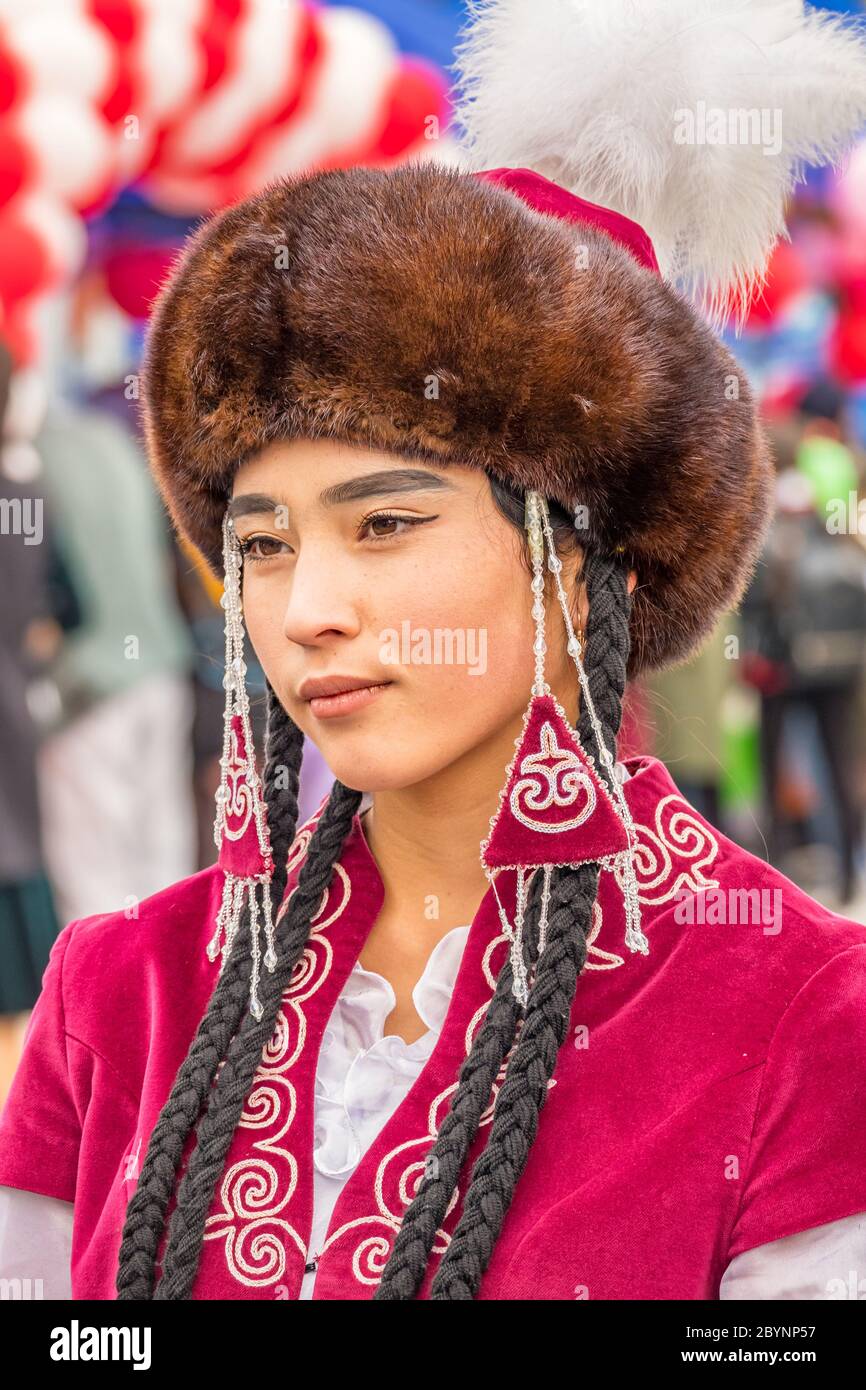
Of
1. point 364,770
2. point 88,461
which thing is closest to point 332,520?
point 364,770

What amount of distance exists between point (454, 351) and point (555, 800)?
43cm

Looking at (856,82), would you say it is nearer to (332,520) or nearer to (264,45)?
(332,520)

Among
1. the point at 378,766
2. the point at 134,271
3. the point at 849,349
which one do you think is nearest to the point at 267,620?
the point at 378,766

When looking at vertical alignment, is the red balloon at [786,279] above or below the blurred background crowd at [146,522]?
above

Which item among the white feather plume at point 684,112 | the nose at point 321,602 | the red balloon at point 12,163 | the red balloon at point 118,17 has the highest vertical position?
the red balloon at point 118,17

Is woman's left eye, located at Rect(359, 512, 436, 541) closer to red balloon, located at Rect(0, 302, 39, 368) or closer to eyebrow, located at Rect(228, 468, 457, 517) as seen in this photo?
eyebrow, located at Rect(228, 468, 457, 517)

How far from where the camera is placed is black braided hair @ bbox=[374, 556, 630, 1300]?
4.98 ft

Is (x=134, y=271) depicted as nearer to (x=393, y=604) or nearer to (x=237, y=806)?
(x=237, y=806)

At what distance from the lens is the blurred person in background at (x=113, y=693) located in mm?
4426

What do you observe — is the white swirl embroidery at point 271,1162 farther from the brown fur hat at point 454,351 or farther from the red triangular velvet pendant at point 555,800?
the brown fur hat at point 454,351

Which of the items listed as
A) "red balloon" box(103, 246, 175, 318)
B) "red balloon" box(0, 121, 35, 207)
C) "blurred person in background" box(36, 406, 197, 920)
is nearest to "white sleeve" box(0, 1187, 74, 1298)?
"blurred person in background" box(36, 406, 197, 920)

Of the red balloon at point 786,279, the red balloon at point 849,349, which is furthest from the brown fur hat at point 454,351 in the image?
the red balloon at point 849,349

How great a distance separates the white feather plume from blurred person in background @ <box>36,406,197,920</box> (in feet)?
8.58
